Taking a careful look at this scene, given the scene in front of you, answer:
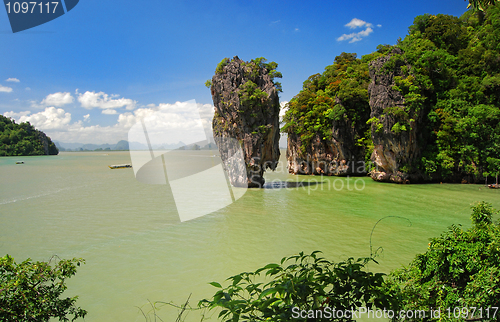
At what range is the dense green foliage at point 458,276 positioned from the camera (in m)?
2.11

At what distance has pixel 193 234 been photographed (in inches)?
368

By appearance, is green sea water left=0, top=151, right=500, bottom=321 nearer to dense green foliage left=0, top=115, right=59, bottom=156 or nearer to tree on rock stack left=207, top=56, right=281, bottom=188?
tree on rock stack left=207, top=56, right=281, bottom=188

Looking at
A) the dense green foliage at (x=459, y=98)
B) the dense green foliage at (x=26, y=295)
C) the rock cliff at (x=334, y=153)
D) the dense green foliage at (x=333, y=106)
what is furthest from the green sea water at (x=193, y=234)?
the dense green foliage at (x=333, y=106)

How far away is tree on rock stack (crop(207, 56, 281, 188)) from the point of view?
17078 millimetres

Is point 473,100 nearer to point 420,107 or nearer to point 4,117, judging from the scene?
point 420,107

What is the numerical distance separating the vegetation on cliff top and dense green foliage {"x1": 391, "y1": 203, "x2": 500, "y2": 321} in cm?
1754

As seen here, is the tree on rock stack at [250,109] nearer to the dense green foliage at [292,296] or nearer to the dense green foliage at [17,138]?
the dense green foliage at [292,296]

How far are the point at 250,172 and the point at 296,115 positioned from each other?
10519mm

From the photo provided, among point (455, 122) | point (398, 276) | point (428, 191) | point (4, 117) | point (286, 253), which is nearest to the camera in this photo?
point (398, 276)

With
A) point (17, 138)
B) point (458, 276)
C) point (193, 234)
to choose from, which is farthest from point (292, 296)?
point (17, 138)

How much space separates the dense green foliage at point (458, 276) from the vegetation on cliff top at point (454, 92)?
691 inches

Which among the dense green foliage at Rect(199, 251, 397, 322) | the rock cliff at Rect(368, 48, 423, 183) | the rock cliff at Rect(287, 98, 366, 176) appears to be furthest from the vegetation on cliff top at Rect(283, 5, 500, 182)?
the dense green foliage at Rect(199, 251, 397, 322)

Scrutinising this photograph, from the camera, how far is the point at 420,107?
1781cm

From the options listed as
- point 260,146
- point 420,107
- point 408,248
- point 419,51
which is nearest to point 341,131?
point 420,107
